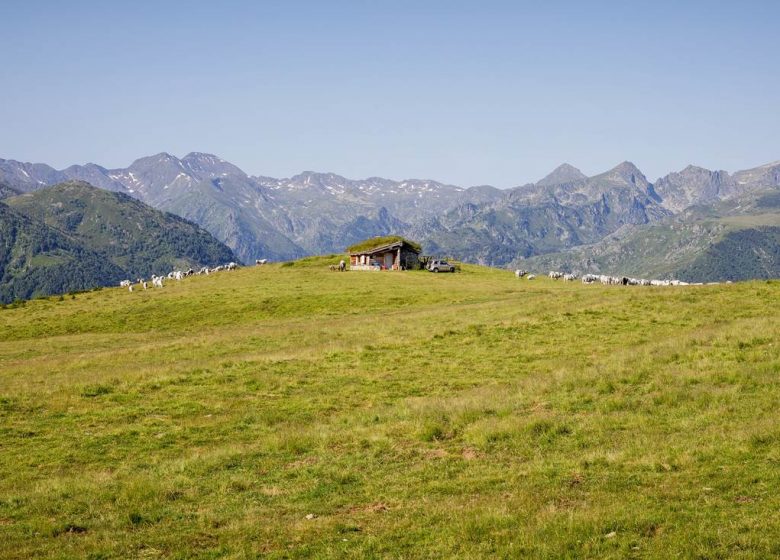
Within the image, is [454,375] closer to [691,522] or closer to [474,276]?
[691,522]

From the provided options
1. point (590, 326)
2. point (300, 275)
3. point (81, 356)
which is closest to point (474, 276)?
point (300, 275)

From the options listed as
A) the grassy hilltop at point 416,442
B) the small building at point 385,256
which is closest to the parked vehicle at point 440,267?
the small building at point 385,256

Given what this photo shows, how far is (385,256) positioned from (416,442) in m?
91.7

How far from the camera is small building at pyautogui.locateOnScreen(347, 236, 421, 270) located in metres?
112

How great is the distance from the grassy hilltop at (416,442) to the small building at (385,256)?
207ft

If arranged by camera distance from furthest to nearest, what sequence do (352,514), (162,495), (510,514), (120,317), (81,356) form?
1. (120,317)
2. (81,356)
3. (162,495)
4. (352,514)
5. (510,514)

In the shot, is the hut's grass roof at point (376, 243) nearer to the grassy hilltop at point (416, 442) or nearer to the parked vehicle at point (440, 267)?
the parked vehicle at point (440, 267)

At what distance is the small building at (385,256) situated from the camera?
366ft

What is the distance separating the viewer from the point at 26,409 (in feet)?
94.6

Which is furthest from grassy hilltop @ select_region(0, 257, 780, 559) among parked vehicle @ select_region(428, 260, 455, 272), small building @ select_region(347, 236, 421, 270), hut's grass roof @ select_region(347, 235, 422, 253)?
hut's grass roof @ select_region(347, 235, 422, 253)

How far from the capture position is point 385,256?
369ft

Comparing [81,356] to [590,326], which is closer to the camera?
[590,326]

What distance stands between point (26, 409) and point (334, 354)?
16.3 metres

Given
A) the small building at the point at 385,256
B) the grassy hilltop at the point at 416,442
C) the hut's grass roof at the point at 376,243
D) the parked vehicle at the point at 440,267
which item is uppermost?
the hut's grass roof at the point at 376,243
